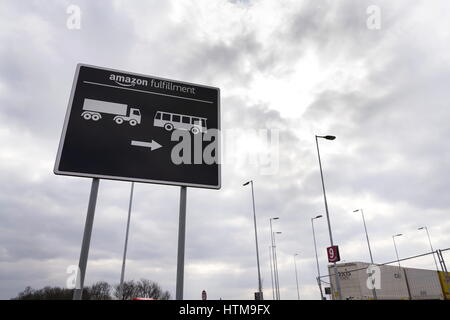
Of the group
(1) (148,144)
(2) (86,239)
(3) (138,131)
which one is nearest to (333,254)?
(1) (148,144)

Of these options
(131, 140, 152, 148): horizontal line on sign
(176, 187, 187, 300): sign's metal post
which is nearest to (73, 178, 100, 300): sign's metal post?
(131, 140, 152, 148): horizontal line on sign

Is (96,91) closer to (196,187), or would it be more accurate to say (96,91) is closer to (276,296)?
(196,187)

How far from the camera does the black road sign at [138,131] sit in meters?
5.25

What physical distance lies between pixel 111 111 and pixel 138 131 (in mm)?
644

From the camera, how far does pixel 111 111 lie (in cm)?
561

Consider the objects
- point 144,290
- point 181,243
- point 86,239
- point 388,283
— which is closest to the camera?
point 86,239

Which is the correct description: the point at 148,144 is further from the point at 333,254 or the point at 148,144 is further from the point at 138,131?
the point at 333,254

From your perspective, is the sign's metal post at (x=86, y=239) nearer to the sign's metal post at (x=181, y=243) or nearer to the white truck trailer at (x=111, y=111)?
the white truck trailer at (x=111, y=111)

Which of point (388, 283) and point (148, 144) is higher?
point (148, 144)

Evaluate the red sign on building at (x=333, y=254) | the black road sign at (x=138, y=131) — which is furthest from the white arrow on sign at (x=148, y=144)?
the red sign on building at (x=333, y=254)

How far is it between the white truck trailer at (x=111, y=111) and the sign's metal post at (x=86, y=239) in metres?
1.26
